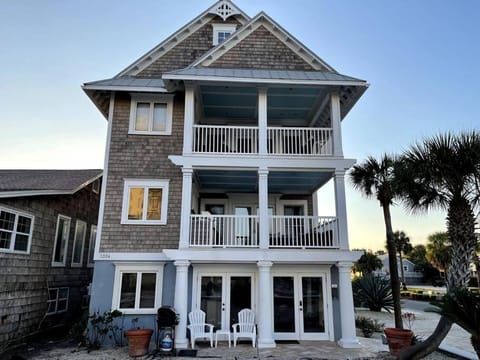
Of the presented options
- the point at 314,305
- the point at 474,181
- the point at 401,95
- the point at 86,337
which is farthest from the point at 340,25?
the point at 86,337

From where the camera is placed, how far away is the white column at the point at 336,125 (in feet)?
33.8

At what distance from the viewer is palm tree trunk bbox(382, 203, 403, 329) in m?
10.6

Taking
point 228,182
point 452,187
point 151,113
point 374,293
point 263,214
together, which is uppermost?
point 151,113

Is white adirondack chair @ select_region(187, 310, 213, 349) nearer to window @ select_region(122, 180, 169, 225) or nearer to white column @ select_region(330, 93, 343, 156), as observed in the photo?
window @ select_region(122, 180, 169, 225)

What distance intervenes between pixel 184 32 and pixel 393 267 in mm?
11860

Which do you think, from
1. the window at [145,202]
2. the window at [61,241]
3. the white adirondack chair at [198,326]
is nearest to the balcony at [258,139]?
the window at [145,202]

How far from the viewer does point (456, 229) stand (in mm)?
Result: 6941

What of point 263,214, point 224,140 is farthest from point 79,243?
point 263,214

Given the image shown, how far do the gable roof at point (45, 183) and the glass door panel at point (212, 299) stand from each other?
223 inches

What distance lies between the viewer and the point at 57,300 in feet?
38.4

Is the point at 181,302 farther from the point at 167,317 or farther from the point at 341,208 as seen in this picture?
the point at 341,208

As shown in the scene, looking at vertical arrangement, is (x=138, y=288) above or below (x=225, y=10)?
below

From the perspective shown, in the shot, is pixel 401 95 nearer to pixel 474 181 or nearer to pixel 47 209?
pixel 474 181

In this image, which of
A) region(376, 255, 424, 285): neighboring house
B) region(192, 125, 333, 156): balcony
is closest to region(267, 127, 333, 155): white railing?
region(192, 125, 333, 156): balcony
